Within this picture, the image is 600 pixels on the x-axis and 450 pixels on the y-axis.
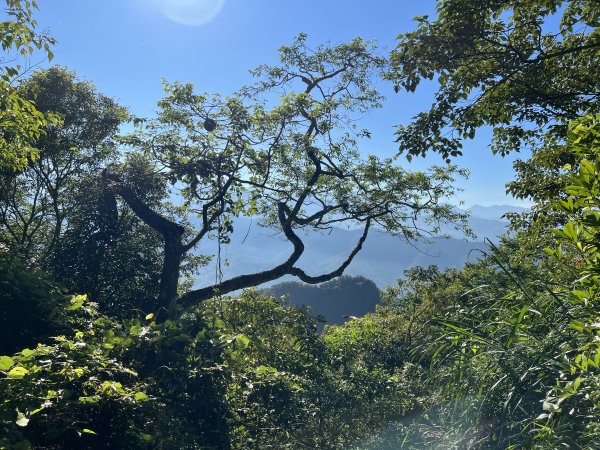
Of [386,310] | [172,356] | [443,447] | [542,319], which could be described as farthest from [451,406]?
[386,310]

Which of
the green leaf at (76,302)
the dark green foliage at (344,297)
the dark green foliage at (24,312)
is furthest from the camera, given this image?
the dark green foliage at (344,297)

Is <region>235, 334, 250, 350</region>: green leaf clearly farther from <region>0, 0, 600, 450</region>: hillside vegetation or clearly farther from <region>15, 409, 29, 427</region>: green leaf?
<region>15, 409, 29, 427</region>: green leaf

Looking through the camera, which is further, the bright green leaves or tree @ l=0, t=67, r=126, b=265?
tree @ l=0, t=67, r=126, b=265

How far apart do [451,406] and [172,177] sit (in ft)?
29.5

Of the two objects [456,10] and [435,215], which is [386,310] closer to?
[435,215]

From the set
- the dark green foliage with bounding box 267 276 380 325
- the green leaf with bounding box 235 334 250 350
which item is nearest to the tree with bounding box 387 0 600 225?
the green leaf with bounding box 235 334 250 350

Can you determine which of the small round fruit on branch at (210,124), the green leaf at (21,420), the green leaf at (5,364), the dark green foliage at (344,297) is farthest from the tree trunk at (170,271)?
the dark green foliage at (344,297)

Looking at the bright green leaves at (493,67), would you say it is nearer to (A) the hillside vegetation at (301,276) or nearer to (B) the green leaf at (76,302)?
(A) the hillside vegetation at (301,276)

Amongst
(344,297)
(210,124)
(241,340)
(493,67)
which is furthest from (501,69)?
(344,297)

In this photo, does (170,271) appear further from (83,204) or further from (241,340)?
(241,340)

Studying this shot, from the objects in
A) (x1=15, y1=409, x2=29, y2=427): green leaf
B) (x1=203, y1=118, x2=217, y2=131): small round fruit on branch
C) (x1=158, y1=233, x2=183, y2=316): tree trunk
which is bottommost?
(x1=15, y1=409, x2=29, y2=427): green leaf

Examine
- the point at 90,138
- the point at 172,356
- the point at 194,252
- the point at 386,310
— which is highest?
the point at 90,138

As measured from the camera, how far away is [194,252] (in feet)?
52.6

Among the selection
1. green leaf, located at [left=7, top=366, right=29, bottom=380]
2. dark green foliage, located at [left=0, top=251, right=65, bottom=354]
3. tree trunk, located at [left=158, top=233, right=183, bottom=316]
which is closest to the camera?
green leaf, located at [left=7, top=366, right=29, bottom=380]
